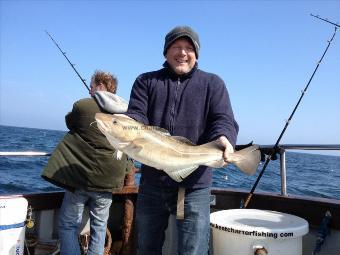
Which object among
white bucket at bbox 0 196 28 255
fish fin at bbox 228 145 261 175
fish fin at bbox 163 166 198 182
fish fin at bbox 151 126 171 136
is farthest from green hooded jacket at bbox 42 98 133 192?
fish fin at bbox 228 145 261 175

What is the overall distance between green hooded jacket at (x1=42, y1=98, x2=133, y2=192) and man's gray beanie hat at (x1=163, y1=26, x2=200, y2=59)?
4.87 feet

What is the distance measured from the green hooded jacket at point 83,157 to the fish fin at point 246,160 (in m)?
1.91

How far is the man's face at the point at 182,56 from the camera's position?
10.7 ft

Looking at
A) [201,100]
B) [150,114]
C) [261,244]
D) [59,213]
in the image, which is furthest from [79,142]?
[261,244]

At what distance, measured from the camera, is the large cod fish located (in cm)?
289

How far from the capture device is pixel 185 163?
2977 millimetres

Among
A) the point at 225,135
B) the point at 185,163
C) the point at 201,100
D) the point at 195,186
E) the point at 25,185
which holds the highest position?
the point at 201,100

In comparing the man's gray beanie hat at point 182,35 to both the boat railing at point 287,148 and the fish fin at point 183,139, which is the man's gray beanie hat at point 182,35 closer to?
the fish fin at point 183,139

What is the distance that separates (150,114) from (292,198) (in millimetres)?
2114

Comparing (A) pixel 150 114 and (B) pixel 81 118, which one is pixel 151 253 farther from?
(B) pixel 81 118

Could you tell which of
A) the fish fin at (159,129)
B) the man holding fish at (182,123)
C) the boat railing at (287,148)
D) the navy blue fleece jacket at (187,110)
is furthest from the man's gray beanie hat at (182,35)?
the boat railing at (287,148)

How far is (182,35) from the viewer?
10.5ft

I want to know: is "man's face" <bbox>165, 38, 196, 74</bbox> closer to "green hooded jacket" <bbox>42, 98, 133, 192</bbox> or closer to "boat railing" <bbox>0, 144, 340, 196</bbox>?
"boat railing" <bbox>0, 144, 340, 196</bbox>

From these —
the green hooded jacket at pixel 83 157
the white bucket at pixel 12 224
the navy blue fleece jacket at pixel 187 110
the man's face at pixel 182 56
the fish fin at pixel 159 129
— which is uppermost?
the man's face at pixel 182 56
